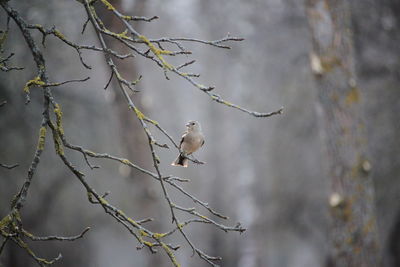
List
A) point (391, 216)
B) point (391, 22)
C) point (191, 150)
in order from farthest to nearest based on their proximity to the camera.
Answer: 1. point (391, 216)
2. point (391, 22)
3. point (191, 150)

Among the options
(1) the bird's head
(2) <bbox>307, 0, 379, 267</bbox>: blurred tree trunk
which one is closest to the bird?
(1) the bird's head

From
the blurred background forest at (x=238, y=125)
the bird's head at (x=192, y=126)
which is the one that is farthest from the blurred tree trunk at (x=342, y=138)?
the bird's head at (x=192, y=126)

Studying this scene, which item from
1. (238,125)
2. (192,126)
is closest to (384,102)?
(238,125)

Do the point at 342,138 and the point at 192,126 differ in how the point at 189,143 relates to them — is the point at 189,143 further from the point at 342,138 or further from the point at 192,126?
the point at 342,138

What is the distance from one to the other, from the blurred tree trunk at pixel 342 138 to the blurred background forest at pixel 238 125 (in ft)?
4.18

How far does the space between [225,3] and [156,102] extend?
227 inches

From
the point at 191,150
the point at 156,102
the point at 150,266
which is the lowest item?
the point at 191,150

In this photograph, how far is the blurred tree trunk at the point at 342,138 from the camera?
5.09 m

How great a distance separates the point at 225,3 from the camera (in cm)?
1006

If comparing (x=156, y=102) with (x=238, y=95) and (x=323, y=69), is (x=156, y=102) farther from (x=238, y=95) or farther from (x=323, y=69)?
(x=323, y=69)

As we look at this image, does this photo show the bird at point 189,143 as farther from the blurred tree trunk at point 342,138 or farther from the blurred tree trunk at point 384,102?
the blurred tree trunk at point 384,102

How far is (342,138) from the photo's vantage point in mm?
5207

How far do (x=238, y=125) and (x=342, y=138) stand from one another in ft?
26.6

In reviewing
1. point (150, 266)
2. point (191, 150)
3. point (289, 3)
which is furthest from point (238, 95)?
point (191, 150)
